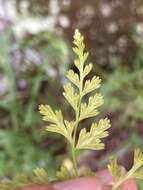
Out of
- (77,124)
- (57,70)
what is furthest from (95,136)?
(57,70)

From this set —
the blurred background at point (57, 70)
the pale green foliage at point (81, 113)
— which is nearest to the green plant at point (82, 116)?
the pale green foliage at point (81, 113)

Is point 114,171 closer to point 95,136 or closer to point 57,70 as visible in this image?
→ point 95,136

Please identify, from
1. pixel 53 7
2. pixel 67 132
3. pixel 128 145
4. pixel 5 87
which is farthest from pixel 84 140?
pixel 53 7

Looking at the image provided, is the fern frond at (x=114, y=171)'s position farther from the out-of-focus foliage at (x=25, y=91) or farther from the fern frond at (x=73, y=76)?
the out-of-focus foliage at (x=25, y=91)

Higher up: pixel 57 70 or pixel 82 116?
pixel 57 70

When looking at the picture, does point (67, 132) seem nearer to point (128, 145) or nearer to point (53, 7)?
point (128, 145)

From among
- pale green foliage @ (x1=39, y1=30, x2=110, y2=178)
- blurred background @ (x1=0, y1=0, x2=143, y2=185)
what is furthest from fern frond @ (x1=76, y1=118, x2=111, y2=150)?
blurred background @ (x1=0, y1=0, x2=143, y2=185)
